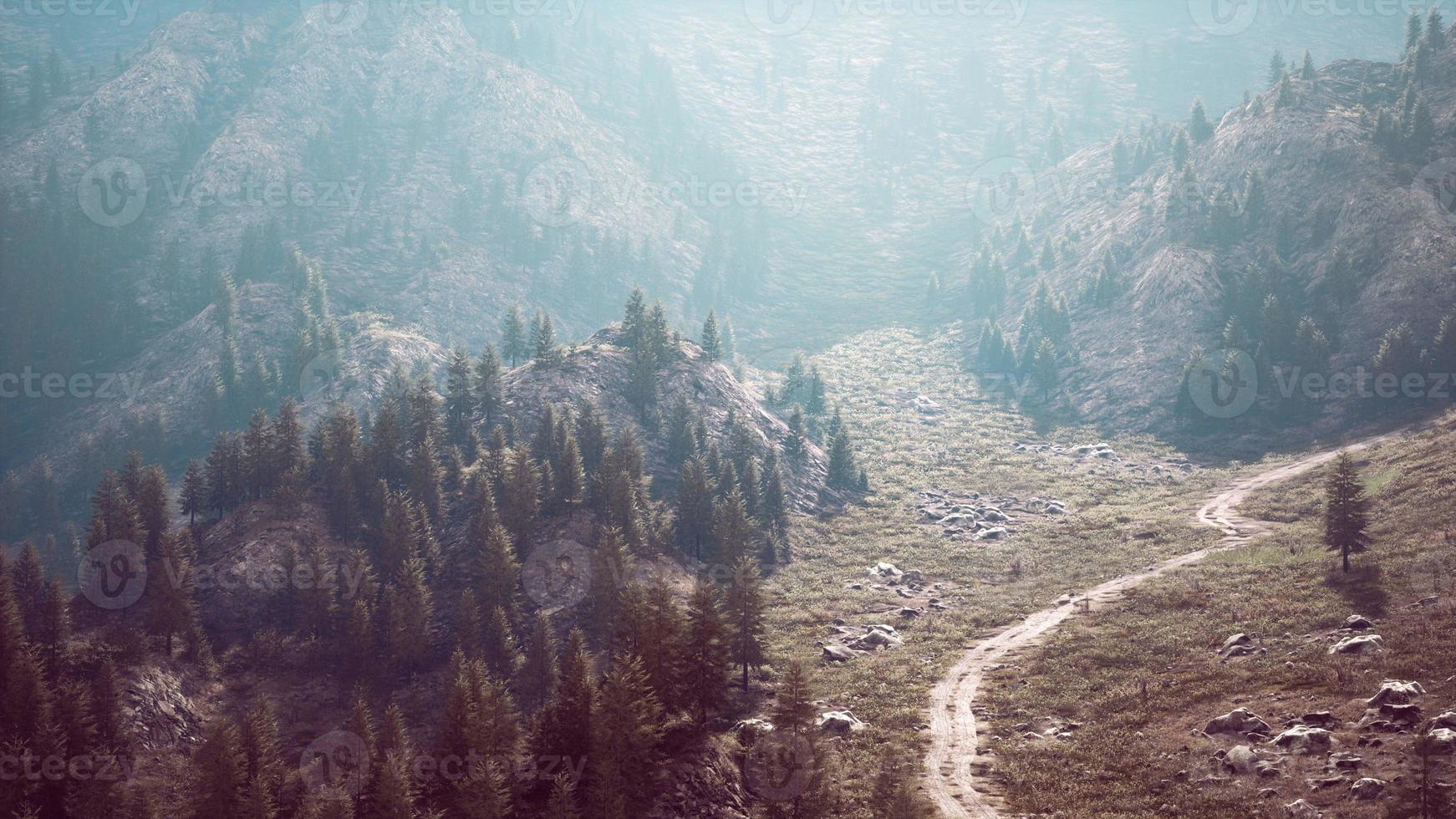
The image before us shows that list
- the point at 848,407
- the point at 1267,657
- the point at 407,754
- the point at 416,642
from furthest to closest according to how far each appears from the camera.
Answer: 1. the point at 848,407
2. the point at 416,642
3. the point at 1267,657
4. the point at 407,754

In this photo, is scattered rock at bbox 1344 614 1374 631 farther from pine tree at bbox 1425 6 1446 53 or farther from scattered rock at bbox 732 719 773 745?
pine tree at bbox 1425 6 1446 53

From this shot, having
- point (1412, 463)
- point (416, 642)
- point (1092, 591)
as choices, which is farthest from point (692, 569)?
point (1412, 463)

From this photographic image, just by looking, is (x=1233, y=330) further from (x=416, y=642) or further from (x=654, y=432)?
(x=416, y=642)

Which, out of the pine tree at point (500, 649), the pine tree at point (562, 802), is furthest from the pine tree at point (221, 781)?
the pine tree at point (500, 649)

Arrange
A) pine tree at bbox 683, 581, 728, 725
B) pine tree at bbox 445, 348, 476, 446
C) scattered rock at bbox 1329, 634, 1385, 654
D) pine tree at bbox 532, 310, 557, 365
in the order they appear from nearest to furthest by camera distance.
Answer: scattered rock at bbox 1329, 634, 1385, 654 → pine tree at bbox 683, 581, 728, 725 → pine tree at bbox 445, 348, 476, 446 → pine tree at bbox 532, 310, 557, 365

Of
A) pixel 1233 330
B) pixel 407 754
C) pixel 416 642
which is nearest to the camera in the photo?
pixel 407 754

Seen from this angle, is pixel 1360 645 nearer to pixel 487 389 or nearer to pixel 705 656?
pixel 705 656

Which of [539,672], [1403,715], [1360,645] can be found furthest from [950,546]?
[1403,715]

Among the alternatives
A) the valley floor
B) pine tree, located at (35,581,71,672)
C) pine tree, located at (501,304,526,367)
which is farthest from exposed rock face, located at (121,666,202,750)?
pine tree, located at (501,304,526,367)
